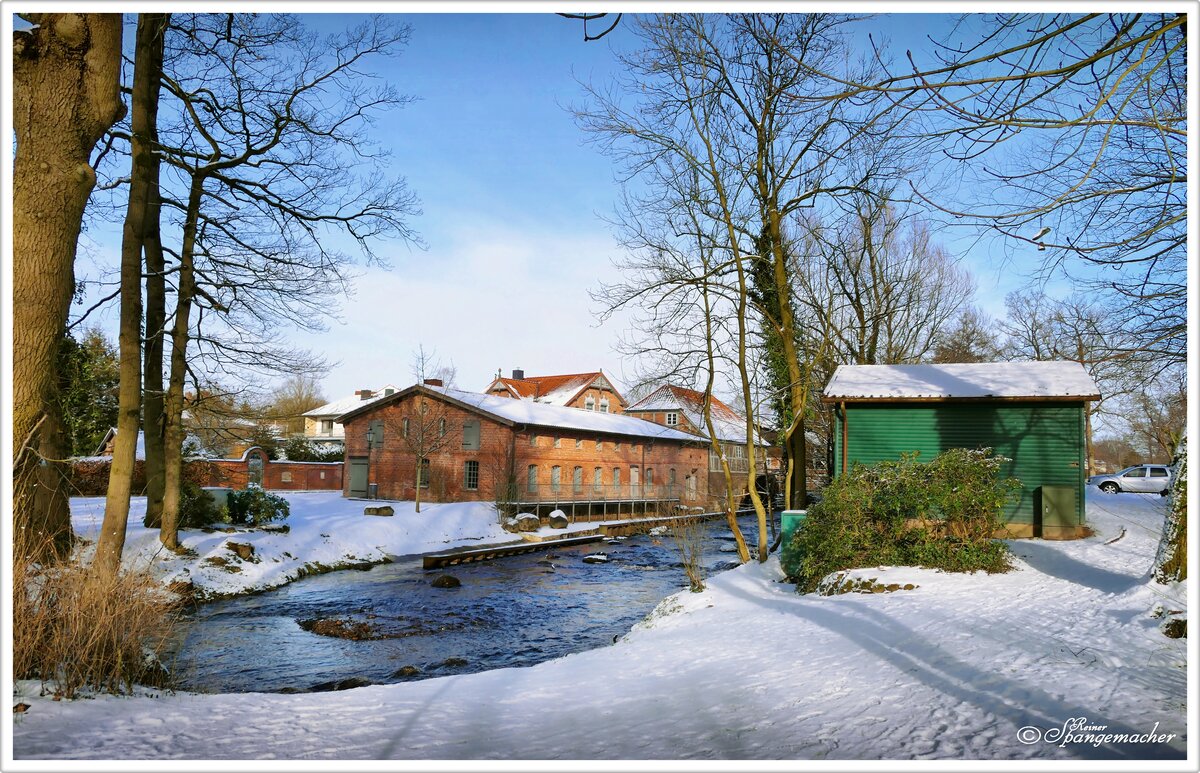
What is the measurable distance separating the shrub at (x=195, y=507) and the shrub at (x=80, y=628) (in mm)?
13996

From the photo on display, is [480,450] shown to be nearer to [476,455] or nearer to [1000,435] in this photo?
[476,455]

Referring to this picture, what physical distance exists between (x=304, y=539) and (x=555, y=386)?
34580mm

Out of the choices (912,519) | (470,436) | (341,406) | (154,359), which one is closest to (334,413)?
(341,406)

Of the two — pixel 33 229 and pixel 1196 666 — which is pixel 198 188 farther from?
pixel 1196 666

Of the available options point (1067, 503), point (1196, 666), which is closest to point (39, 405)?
point (1196, 666)

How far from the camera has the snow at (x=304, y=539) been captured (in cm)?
1617

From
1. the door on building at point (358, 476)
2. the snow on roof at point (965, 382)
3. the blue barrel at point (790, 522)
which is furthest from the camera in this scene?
the door on building at point (358, 476)

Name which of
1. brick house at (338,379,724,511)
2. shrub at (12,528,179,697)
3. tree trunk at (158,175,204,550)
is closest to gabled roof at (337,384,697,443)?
brick house at (338,379,724,511)

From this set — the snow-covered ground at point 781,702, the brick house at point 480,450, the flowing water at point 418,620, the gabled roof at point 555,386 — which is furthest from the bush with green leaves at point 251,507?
the gabled roof at point 555,386

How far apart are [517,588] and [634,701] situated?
1285 centimetres

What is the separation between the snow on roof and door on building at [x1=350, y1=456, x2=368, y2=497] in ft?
88.6

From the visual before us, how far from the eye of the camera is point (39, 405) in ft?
21.7

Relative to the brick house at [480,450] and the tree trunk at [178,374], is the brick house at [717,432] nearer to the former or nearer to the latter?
the brick house at [480,450]

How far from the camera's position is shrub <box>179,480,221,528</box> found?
62.1 ft
